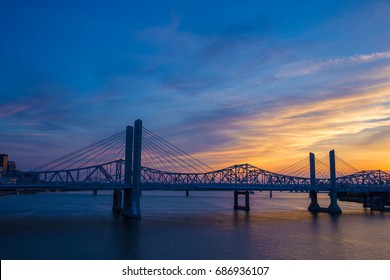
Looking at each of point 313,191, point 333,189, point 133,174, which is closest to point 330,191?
point 333,189

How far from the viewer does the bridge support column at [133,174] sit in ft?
178

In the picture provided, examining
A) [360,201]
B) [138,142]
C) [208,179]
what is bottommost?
[360,201]

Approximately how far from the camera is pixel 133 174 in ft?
180

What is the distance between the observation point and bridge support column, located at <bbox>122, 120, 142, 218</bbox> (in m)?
54.2

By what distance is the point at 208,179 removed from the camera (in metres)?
91.8

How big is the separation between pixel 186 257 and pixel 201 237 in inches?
392

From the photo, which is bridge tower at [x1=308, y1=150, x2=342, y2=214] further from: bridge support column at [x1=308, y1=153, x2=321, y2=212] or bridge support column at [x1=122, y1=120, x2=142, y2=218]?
bridge support column at [x1=122, y1=120, x2=142, y2=218]

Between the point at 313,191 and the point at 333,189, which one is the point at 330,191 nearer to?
the point at 333,189

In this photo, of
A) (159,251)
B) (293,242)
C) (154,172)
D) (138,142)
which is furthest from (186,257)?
(154,172)

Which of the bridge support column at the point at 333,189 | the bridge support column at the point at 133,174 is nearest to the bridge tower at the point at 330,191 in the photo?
the bridge support column at the point at 333,189

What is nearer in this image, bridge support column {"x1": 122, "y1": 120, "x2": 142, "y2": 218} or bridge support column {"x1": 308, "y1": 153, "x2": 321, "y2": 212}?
bridge support column {"x1": 122, "y1": 120, "x2": 142, "y2": 218}

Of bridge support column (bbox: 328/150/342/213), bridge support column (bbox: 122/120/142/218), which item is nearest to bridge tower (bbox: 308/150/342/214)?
bridge support column (bbox: 328/150/342/213)

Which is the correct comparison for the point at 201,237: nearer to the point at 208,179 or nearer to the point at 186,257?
the point at 186,257

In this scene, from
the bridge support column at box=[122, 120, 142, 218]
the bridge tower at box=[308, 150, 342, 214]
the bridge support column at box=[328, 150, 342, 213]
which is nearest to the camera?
the bridge support column at box=[122, 120, 142, 218]
